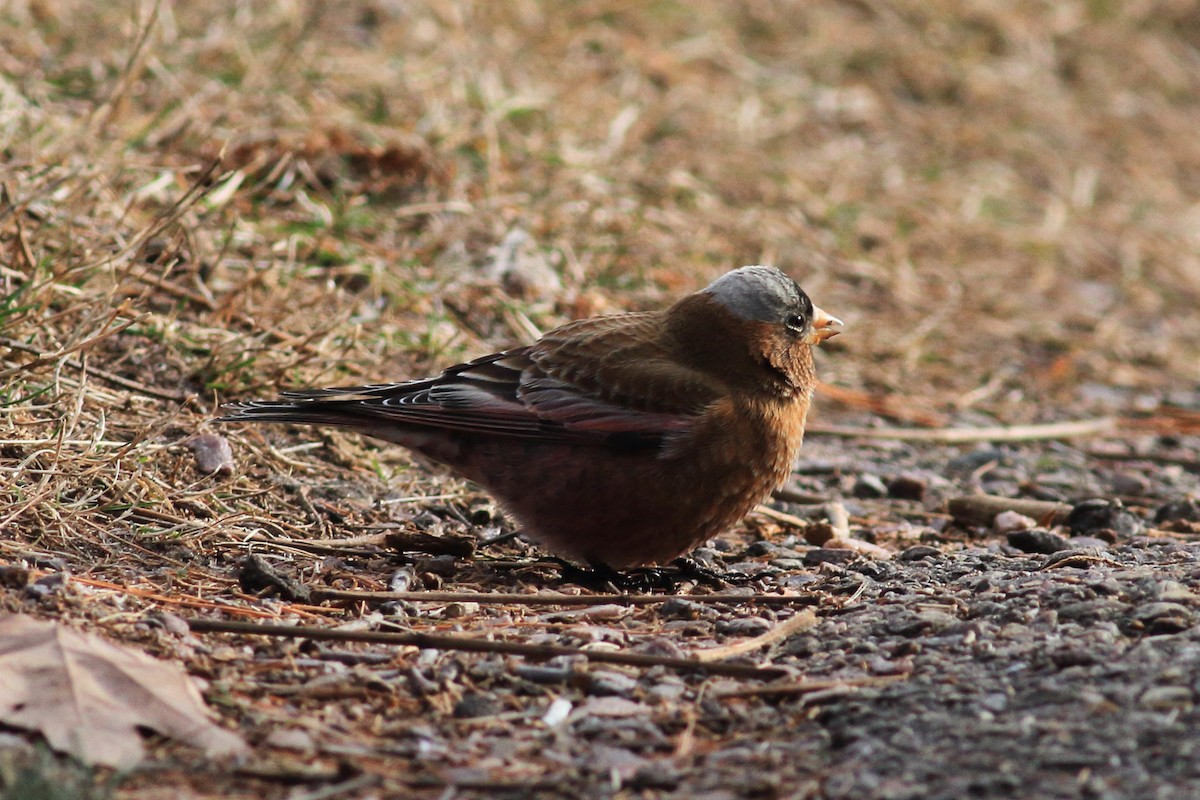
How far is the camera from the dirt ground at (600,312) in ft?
10.8

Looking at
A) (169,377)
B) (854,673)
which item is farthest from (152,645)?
(169,377)

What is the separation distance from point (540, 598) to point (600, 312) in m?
2.83

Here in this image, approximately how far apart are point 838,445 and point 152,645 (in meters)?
3.83

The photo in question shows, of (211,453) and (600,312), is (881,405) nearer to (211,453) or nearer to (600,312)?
(600,312)

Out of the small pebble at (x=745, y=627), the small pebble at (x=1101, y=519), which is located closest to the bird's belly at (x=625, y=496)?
the small pebble at (x=745, y=627)

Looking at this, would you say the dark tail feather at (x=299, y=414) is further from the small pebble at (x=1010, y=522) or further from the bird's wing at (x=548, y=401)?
the small pebble at (x=1010, y=522)

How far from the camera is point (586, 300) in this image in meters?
6.94

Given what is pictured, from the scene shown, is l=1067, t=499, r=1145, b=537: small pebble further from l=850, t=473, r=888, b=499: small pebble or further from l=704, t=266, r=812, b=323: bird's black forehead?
l=704, t=266, r=812, b=323: bird's black forehead

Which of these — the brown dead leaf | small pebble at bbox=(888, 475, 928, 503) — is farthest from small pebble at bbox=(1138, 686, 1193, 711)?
small pebble at bbox=(888, 475, 928, 503)

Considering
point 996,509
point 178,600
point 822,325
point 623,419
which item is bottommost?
point 178,600

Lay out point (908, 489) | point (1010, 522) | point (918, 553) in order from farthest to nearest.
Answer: point (908, 489) < point (1010, 522) < point (918, 553)

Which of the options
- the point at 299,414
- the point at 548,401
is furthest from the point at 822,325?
the point at 299,414

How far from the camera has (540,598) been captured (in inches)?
167

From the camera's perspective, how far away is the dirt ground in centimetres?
329
